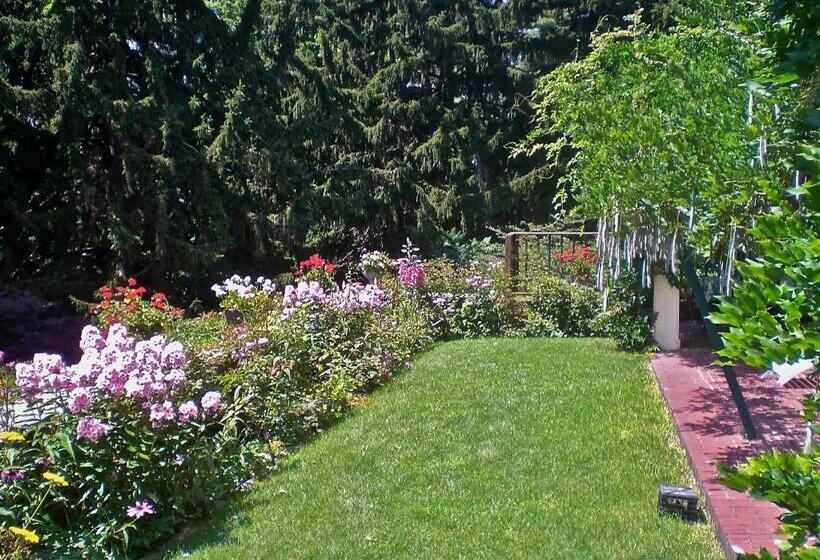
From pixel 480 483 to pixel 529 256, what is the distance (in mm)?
7291

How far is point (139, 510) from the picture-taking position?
4.36 meters

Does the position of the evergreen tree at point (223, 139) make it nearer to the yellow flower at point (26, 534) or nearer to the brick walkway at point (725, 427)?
the brick walkway at point (725, 427)

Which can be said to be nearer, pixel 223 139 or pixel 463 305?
pixel 463 305

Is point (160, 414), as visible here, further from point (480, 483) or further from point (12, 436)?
point (480, 483)

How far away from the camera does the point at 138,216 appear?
40.3 ft

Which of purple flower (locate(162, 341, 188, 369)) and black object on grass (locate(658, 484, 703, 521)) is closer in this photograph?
black object on grass (locate(658, 484, 703, 521))

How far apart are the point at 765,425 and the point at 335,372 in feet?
11.7

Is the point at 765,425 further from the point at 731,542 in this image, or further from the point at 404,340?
the point at 404,340

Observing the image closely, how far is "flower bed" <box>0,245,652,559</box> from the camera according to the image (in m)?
4.35

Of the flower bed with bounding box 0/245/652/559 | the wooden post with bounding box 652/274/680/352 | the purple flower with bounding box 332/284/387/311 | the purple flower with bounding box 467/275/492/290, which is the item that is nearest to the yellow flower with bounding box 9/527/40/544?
the flower bed with bounding box 0/245/652/559

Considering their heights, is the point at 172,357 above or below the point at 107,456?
above

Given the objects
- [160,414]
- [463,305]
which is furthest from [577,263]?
[160,414]

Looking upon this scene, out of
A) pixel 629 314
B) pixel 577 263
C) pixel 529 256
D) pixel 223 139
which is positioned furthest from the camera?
pixel 223 139

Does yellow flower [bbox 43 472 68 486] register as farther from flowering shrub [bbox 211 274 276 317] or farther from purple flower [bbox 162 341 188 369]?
flowering shrub [bbox 211 274 276 317]
